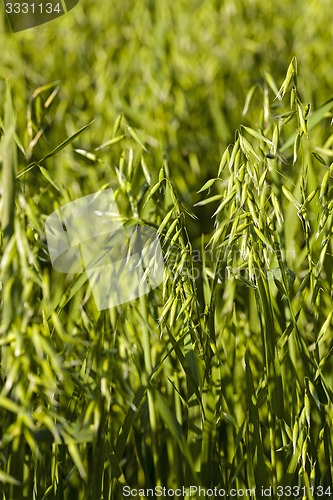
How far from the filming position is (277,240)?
2.68ft

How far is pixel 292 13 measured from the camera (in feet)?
6.95

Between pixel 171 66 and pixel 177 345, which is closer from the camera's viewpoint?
pixel 177 345

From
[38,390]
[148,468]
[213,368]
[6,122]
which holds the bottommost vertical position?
[148,468]

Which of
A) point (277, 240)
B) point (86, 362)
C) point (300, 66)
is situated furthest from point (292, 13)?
point (86, 362)

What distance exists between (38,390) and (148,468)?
26cm

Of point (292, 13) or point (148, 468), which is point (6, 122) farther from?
point (292, 13)

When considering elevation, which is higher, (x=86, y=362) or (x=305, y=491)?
(x=86, y=362)

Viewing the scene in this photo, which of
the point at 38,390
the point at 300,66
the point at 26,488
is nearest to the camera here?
the point at 38,390

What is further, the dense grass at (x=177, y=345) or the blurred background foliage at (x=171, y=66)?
the blurred background foliage at (x=171, y=66)

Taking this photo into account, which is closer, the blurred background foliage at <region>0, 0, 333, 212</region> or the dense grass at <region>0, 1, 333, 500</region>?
the dense grass at <region>0, 1, 333, 500</region>

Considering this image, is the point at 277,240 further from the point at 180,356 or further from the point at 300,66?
the point at 300,66

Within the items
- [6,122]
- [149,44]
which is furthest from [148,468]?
[149,44]

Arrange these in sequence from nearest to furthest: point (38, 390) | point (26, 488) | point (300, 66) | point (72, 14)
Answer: point (38, 390) < point (26, 488) < point (300, 66) < point (72, 14)

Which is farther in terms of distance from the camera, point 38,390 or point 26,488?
point 26,488
